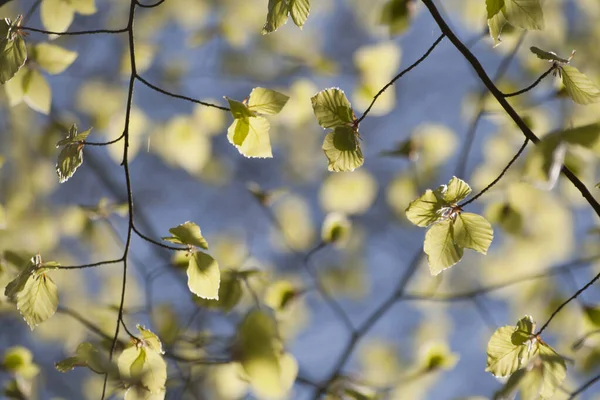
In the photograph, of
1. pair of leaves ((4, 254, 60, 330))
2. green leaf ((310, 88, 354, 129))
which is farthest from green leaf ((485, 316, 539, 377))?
pair of leaves ((4, 254, 60, 330))

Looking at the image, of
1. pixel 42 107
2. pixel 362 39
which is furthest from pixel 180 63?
pixel 362 39

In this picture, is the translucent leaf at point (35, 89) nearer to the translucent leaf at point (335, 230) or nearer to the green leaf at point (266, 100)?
the green leaf at point (266, 100)

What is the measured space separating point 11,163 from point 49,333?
68 centimetres

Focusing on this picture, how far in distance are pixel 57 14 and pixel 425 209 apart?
18.5 inches

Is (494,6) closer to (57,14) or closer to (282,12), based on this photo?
(282,12)

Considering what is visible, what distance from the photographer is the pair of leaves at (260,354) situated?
0.45m

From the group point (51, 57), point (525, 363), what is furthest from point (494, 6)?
point (51, 57)

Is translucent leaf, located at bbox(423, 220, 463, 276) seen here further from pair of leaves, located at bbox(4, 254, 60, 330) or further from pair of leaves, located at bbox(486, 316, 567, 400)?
pair of leaves, located at bbox(4, 254, 60, 330)

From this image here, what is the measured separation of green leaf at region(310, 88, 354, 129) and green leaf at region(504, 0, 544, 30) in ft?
0.46

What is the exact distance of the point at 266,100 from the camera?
0.51 meters

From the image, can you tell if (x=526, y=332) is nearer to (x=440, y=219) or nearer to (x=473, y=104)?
(x=440, y=219)

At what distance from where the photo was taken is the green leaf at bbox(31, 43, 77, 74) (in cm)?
68

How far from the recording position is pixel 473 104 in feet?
4.26

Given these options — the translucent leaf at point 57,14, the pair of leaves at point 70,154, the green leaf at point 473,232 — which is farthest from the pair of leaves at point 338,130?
the translucent leaf at point 57,14
